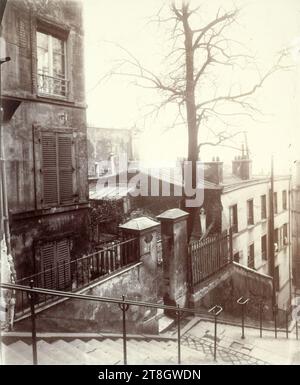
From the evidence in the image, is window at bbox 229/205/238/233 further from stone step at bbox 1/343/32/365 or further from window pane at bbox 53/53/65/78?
stone step at bbox 1/343/32/365

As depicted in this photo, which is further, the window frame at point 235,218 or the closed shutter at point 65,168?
the window frame at point 235,218

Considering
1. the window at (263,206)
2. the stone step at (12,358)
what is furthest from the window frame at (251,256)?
the stone step at (12,358)

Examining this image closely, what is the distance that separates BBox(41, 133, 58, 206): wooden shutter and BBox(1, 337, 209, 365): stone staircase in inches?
179

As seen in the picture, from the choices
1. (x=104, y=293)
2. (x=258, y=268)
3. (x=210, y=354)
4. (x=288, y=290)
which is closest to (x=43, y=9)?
(x=104, y=293)

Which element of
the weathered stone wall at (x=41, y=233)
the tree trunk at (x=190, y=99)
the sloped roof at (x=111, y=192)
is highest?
the tree trunk at (x=190, y=99)

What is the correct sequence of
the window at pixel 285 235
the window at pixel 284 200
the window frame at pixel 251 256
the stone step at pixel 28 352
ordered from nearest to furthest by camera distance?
the stone step at pixel 28 352 < the window frame at pixel 251 256 < the window at pixel 284 200 < the window at pixel 285 235

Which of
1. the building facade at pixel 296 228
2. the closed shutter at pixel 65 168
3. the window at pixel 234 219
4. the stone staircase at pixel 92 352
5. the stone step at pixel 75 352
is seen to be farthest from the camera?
the building facade at pixel 296 228

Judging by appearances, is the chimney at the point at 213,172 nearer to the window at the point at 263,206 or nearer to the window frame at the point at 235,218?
the window frame at the point at 235,218

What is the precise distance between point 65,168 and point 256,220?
46.0 ft

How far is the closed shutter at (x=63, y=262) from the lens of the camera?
10420 mm

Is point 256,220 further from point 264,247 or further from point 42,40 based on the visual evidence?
point 42,40

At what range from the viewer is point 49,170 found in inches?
393

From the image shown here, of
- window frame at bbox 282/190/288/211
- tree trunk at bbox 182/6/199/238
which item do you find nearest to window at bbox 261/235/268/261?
window frame at bbox 282/190/288/211

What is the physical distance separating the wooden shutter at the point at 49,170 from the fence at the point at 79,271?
2.02 m
